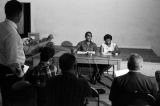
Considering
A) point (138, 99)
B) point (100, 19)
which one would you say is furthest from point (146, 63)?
point (138, 99)

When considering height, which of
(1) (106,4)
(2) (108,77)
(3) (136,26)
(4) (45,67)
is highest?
(1) (106,4)

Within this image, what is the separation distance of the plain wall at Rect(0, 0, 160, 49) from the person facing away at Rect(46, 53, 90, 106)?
4765 millimetres

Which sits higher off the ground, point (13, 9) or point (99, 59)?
point (13, 9)

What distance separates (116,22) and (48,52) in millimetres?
4215

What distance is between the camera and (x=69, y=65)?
→ 2.54 meters

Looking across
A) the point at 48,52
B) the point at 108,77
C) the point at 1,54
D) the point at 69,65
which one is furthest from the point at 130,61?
the point at 108,77

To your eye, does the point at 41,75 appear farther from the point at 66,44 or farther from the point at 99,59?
the point at 66,44

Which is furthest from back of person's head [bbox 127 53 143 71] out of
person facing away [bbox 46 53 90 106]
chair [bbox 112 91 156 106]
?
person facing away [bbox 46 53 90 106]

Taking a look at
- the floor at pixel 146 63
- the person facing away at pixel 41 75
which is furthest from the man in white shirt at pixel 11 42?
the floor at pixel 146 63

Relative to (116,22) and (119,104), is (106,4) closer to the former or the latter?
(116,22)

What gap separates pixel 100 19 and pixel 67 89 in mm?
4879

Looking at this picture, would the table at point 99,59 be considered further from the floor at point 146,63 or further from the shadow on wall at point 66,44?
the shadow on wall at point 66,44

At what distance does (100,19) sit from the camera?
23.6 ft

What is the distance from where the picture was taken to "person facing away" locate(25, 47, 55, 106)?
3.03m
